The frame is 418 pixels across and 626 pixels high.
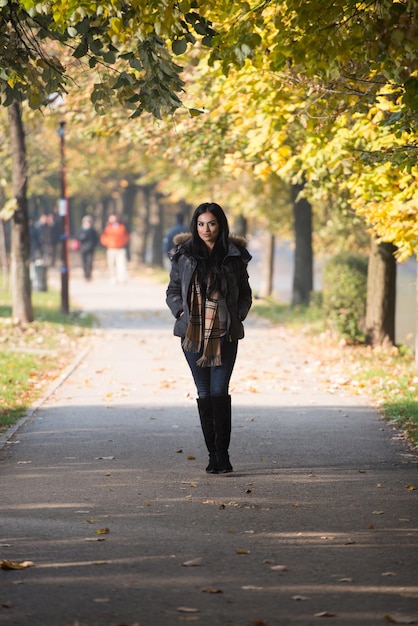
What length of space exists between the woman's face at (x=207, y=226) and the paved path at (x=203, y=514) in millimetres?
1747

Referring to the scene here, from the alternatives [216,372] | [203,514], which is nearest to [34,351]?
[216,372]

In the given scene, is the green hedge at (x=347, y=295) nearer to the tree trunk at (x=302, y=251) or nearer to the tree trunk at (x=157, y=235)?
the tree trunk at (x=302, y=251)

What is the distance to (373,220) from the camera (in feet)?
48.6

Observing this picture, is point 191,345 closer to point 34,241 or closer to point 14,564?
point 14,564

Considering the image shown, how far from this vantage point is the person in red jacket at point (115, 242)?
118 ft

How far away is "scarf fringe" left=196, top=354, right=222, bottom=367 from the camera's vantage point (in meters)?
8.96

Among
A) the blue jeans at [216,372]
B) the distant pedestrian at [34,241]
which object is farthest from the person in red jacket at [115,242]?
the blue jeans at [216,372]

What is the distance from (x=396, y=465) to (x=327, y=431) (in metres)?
1.81

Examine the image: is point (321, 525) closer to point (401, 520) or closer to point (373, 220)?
point (401, 520)

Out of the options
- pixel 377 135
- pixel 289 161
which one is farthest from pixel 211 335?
pixel 289 161

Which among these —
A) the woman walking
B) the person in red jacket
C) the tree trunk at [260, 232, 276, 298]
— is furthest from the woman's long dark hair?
the person in red jacket

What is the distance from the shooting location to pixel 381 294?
18781 mm

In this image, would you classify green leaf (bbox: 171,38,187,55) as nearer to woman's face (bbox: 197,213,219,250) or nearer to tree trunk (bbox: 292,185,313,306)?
woman's face (bbox: 197,213,219,250)

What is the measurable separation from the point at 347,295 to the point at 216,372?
10.8m
